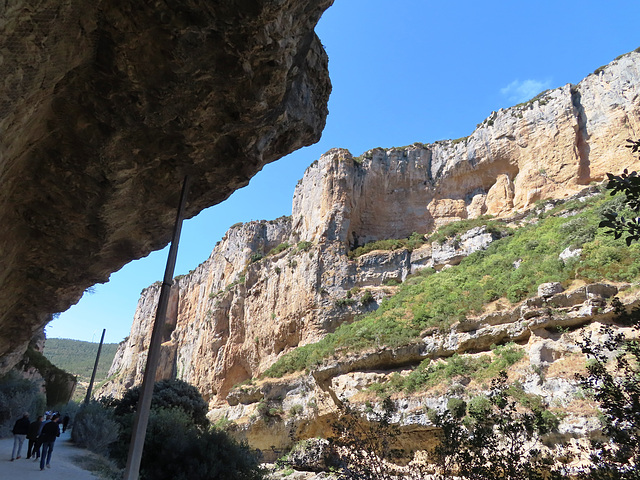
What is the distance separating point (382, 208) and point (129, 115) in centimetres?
3621

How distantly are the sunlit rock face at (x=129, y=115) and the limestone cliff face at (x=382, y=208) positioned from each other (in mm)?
24487

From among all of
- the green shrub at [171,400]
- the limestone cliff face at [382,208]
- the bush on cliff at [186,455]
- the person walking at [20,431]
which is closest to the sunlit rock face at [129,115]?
the person walking at [20,431]

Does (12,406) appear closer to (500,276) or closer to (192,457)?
(192,457)

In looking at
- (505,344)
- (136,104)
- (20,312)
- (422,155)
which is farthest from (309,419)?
(422,155)

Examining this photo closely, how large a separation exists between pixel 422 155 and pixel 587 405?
32.5 meters

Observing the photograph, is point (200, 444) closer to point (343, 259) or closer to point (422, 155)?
point (343, 259)

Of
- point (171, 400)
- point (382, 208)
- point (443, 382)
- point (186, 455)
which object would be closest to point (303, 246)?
point (382, 208)

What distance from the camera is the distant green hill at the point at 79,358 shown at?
66.9 m

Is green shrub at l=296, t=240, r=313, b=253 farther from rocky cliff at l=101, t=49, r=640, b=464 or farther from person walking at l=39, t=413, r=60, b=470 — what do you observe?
person walking at l=39, t=413, r=60, b=470

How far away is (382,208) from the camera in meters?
41.7

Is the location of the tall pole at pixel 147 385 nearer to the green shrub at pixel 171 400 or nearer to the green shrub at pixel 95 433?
the green shrub at pixel 95 433

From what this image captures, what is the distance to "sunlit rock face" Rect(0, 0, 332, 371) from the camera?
541 centimetres

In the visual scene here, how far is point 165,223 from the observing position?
10352 millimetres

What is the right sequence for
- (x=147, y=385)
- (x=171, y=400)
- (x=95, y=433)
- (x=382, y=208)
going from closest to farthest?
(x=147, y=385)
(x=95, y=433)
(x=171, y=400)
(x=382, y=208)
